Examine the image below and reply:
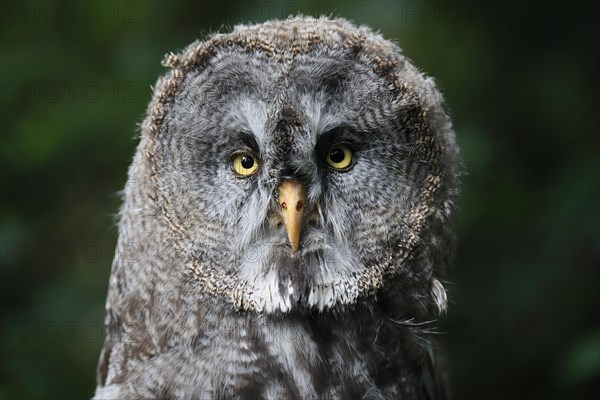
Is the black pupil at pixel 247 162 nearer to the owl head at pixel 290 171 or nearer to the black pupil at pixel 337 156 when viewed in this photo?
the owl head at pixel 290 171

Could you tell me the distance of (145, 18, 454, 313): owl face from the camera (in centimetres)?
197

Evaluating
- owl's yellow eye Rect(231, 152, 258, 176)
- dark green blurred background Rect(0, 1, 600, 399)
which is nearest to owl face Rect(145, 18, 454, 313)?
owl's yellow eye Rect(231, 152, 258, 176)

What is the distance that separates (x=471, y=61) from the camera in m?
3.24

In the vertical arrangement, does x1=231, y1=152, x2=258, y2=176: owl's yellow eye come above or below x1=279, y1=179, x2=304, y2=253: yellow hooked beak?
above

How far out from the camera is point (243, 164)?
6.59 ft

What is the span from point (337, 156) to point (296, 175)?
0.15 m

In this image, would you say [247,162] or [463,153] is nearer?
[247,162]

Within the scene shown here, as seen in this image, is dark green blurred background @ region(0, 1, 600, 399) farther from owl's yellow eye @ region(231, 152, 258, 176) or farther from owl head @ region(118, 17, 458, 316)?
owl's yellow eye @ region(231, 152, 258, 176)

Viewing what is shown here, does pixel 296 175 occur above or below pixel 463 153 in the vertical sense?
below

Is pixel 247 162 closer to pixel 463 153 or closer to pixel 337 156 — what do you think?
pixel 337 156

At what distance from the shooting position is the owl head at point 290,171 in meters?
1.96

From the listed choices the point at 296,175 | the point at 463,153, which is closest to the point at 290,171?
the point at 296,175

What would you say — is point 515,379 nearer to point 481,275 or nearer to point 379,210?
point 481,275

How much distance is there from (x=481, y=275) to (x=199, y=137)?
171cm
